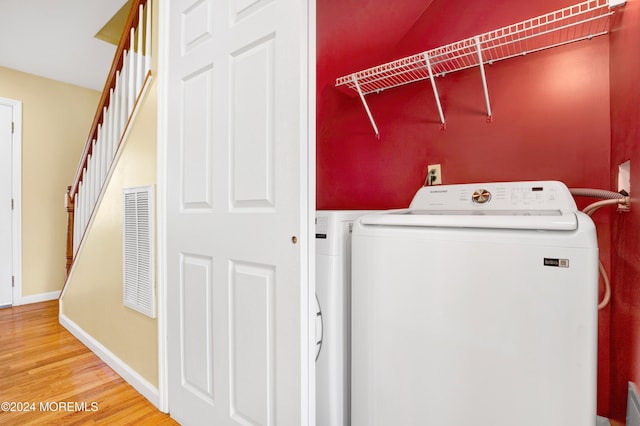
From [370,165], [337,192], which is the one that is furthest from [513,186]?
[337,192]

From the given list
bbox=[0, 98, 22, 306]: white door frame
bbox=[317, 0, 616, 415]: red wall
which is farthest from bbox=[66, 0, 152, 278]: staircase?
bbox=[317, 0, 616, 415]: red wall

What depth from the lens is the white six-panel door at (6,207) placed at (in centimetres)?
315

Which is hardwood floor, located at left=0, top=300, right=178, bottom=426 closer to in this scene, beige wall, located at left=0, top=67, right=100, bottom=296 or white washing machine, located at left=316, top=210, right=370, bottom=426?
white washing machine, located at left=316, top=210, right=370, bottom=426

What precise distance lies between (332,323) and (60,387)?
5.66ft

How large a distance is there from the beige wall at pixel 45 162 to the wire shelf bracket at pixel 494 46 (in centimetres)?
354

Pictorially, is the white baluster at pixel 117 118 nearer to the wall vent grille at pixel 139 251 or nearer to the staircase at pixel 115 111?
the staircase at pixel 115 111

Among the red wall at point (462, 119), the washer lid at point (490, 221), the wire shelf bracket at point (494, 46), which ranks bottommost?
the washer lid at point (490, 221)

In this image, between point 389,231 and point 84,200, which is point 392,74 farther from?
point 84,200

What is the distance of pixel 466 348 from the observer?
0.91m

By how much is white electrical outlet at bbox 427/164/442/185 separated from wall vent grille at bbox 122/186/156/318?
4.85ft

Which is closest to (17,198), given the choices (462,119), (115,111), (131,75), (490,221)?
(115,111)

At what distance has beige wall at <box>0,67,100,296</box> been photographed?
10.9ft

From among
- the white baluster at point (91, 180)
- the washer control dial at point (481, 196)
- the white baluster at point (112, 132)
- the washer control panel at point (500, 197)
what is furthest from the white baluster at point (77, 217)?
the washer control dial at point (481, 196)

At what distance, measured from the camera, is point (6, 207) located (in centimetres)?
318
